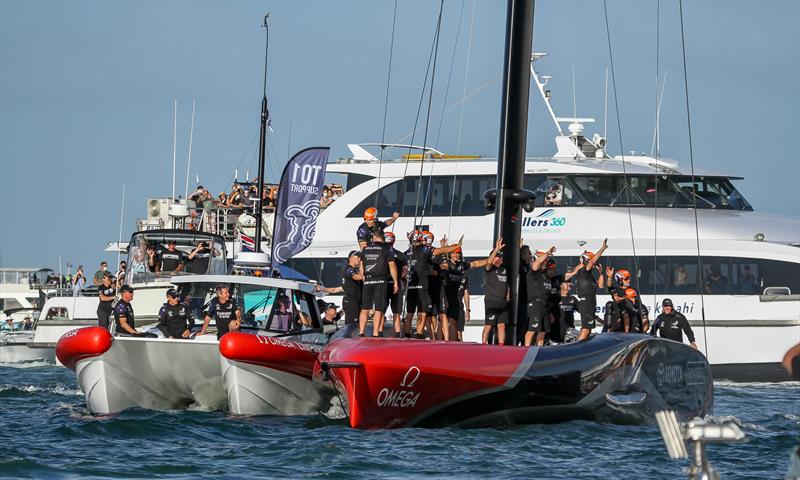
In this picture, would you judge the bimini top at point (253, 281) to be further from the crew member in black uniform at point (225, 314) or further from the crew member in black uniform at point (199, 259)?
the crew member in black uniform at point (199, 259)

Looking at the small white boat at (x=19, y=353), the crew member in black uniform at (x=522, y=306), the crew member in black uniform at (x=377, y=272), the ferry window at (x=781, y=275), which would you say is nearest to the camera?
the crew member in black uniform at (x=377, y=272)

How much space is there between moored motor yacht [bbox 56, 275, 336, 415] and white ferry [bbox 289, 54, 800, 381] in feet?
23.1

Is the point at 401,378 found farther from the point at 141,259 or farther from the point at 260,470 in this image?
the point at 141,259

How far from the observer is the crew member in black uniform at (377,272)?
45.5 ft

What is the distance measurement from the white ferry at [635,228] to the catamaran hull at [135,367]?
281 inches

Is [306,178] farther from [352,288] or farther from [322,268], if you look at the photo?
[352,288]

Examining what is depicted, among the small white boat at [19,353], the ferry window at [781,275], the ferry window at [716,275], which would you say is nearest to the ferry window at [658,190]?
the ferry window at [716,275]

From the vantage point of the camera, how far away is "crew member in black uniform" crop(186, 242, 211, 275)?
24875 mm

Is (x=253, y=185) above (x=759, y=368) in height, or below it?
above

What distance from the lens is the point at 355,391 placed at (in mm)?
11805

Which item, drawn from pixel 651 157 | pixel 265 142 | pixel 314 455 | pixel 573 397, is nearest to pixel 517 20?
pixel 573 397

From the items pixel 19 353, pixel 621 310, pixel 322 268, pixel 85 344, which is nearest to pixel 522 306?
pixel 621 310

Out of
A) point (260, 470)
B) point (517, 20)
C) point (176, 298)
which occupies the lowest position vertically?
point (260, 470)

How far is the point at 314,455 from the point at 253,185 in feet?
72.0
